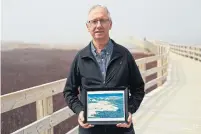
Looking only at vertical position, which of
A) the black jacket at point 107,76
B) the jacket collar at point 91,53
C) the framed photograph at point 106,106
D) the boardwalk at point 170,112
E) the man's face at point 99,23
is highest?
the man's face at point 99,23

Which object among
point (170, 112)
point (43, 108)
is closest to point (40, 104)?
point (43, 108)

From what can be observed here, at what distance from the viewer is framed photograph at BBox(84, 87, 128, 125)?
5.97ft

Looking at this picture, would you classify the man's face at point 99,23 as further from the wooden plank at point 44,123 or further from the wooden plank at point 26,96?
the wooden plank at point 44,123

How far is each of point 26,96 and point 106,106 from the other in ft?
4.03

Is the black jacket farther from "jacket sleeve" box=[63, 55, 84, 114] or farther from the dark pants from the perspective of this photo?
the dark pants

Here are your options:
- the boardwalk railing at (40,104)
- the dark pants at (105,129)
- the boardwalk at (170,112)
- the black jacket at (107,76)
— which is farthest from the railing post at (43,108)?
the boardwalk at (170,112)

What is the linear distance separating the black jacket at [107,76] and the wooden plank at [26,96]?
0.76 metres

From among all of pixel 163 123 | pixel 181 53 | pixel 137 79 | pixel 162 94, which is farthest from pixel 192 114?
pixel 181 53

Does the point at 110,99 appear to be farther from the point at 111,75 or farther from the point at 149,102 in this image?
the point at 149,102

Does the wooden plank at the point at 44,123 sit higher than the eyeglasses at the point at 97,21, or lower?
lower

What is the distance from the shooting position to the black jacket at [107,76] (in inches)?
74.0

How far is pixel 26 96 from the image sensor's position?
9.40ft

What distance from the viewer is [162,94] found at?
8391 millimetres

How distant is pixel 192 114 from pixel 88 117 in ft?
15.6
